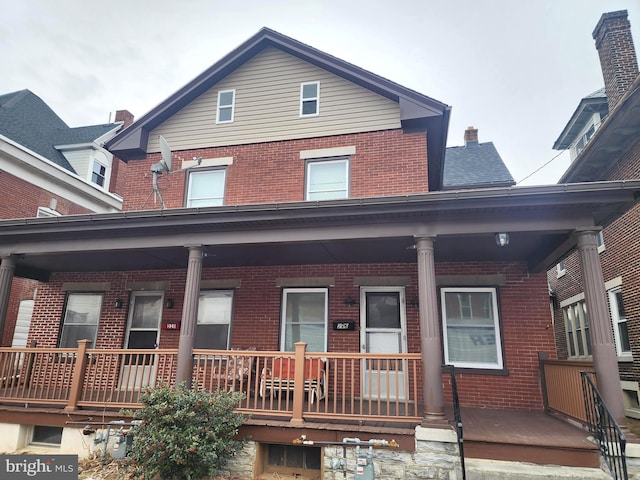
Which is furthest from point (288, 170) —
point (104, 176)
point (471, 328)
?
point (104, 176)

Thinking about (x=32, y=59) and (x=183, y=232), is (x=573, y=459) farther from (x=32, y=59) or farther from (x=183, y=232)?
(x=32, y=59)

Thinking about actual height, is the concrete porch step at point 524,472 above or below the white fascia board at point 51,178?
below

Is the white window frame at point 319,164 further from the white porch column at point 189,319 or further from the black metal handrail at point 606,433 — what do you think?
the black metal handrail at point 606,433

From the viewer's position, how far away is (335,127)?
30.5ft

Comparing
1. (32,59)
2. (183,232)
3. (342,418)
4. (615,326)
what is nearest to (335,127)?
(183,232)

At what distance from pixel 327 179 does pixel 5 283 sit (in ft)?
21.3

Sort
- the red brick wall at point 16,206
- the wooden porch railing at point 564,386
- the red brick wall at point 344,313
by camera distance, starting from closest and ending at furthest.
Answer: the wooden porch railing at point 564,386, the red brick wall at point 344,313, the red brick wall at point 16,206

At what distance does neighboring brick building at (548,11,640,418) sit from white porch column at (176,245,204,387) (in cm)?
934

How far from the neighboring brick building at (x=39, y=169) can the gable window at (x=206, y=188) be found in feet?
18.8

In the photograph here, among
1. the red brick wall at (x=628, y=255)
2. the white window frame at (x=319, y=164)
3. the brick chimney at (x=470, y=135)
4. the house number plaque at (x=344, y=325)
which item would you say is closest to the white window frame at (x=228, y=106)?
the white window frame at (x=319, y=164)

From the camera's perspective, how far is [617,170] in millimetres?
10867

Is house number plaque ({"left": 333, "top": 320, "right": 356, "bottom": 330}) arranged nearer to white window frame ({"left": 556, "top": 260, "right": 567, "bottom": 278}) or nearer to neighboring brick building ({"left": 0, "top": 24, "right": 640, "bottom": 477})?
neighboring brick building ({"left": 0, "top": 24, "right": 640, "bottom": 477})

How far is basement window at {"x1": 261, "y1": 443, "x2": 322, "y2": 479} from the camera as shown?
18.9 feet

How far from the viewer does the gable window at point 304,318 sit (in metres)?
8.24
